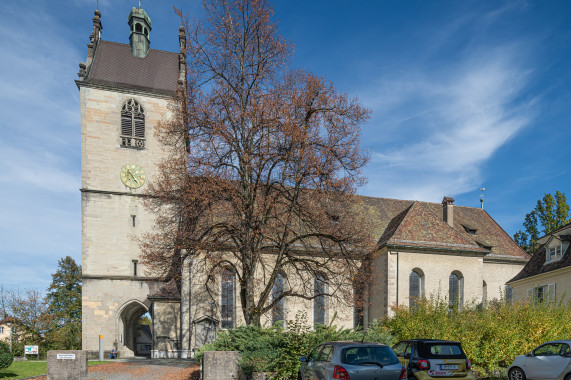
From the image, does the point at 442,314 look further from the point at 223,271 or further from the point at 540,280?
the point at 540,280

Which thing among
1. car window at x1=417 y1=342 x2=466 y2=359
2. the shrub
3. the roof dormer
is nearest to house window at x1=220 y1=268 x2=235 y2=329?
the shrub

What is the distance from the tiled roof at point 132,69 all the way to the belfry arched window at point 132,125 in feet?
5.02

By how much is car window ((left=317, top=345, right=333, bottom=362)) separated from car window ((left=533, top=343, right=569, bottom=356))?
664cm

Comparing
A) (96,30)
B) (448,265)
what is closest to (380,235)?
(448,265)

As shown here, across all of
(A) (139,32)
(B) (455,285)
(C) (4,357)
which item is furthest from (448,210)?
(A) (139,32)

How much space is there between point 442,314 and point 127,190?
23686mm

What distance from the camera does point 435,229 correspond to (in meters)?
28.2

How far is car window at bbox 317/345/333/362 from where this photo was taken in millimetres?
9305

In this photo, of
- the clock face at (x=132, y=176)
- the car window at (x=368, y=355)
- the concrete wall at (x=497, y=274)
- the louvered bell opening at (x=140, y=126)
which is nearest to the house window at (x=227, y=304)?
the clock face at (x=132, y=176)

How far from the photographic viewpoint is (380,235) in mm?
30781

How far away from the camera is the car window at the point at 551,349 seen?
1123 cm

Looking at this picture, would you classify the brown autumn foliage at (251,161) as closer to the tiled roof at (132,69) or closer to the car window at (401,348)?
the car window at (401,348)

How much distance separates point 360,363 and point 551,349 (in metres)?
6.80

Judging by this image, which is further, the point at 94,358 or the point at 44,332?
the point at 44,332
